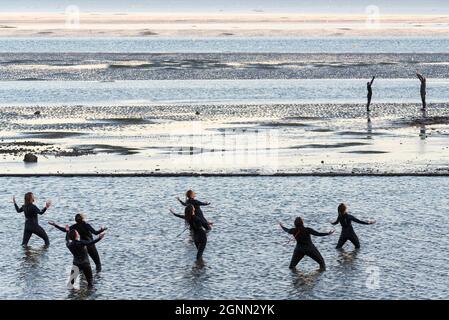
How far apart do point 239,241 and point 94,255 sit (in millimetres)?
5862

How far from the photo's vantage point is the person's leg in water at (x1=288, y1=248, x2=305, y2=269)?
1231 inches

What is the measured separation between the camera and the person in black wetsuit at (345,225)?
3328cm

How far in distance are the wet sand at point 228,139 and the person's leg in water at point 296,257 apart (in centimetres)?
1747

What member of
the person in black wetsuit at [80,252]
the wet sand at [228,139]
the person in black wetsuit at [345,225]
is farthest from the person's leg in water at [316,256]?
the wet sand at [228,139]

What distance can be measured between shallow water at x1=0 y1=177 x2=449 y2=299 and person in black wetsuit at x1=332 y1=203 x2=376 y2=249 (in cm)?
37

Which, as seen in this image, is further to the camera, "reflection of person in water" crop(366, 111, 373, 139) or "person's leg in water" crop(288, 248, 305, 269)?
"reflection of person in water" crop(366, 111, 373, 139)

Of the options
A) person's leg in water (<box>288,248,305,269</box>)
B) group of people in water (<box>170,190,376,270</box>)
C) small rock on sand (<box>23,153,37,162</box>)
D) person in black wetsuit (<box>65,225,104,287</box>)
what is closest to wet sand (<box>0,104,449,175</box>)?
small rock on sand (<box>23,153,37,162</box>)

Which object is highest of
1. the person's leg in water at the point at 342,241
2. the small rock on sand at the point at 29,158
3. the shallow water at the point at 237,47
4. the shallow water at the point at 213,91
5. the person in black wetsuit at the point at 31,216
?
the shallow water at the point at 237,47

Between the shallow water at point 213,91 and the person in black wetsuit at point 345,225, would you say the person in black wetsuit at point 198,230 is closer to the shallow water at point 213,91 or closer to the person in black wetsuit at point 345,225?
the person in black wetsuit at point 345,225

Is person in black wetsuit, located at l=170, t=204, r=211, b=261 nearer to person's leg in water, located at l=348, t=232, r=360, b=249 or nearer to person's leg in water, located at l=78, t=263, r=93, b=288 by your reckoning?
person's leg in water, located at l=78, t=263, r=93, b=288

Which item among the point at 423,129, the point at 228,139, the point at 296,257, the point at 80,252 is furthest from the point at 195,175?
the point at 423,129

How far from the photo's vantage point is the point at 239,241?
116 ft
